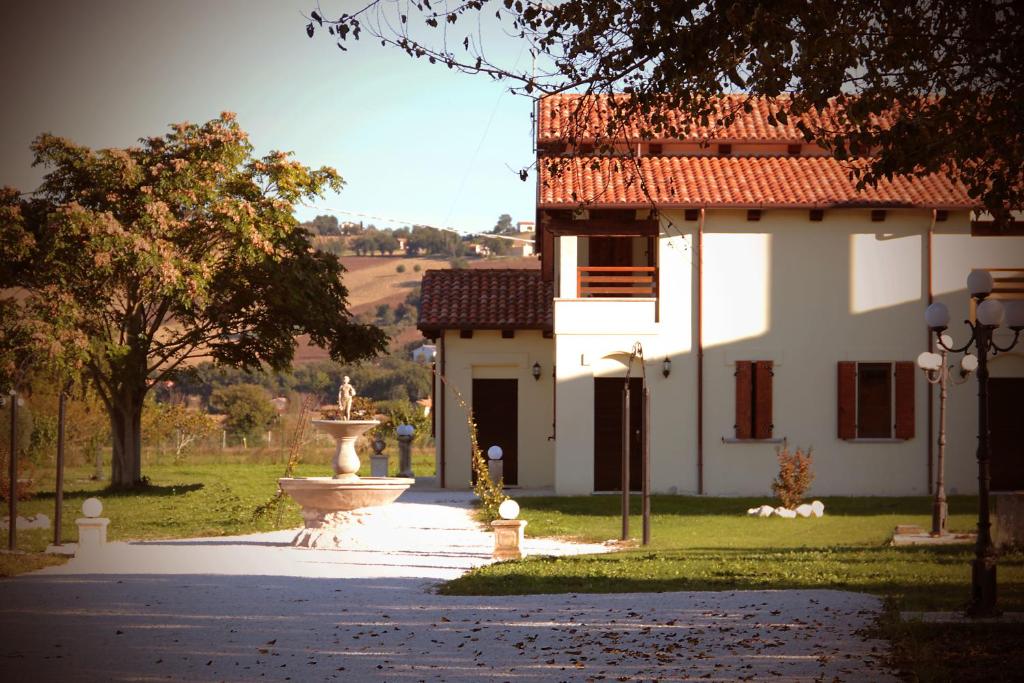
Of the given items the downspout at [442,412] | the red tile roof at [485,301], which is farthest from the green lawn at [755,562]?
the red tile roof at [485,301]

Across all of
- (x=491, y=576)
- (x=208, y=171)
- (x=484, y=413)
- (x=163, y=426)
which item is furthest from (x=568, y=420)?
(x=163, y=426)

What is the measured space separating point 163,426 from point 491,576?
28149mm

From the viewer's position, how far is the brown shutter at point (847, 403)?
78.3 feet

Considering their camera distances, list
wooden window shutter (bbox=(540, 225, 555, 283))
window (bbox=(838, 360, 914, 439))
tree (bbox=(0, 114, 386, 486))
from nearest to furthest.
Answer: window (bbox=(838, 360, 914, 439)), wooden window shutter (bbox=(540, 225, 555, 283)), tree (bbox=(0, 114, 386, 486))

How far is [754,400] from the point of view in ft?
78.7

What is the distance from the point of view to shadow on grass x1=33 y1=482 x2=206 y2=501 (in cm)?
2591

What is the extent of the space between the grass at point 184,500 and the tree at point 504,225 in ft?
240

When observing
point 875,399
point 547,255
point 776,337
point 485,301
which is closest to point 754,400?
point 776,337

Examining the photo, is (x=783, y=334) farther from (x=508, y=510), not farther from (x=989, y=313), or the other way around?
(x=989, y=313)

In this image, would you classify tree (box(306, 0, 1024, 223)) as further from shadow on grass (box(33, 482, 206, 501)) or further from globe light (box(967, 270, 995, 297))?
shadow on grass (box(33, 482, 206, 501))

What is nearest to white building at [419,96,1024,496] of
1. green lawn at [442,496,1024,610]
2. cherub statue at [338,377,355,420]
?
green lawn at [442,496,1024,610]

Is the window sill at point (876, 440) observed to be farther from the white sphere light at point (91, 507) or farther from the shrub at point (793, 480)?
the white sphere light at point (91, 507)

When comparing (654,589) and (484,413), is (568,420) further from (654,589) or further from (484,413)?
(654,589)

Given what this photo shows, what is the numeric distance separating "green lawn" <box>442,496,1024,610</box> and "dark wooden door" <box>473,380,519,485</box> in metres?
6.31
